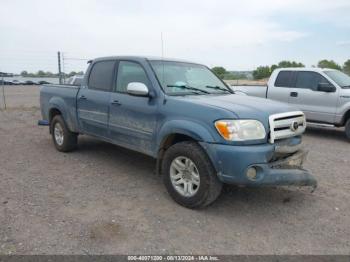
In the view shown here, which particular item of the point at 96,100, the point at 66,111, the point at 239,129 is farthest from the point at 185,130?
the point at 66,111

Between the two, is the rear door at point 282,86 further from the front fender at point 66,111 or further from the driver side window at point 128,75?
the front fender at point 66,111

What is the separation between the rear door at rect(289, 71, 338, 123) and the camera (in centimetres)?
895

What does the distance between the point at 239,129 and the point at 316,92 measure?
6.27 metres

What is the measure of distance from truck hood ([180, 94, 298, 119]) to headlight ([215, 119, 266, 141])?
0.27 ft

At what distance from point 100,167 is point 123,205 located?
1.76 metres

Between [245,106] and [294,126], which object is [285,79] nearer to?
[294,126]

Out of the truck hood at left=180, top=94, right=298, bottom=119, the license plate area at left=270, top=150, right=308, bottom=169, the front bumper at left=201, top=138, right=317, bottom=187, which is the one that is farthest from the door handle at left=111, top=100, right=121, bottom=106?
the license plate area at left=270, top=150, right=308, bottom=169

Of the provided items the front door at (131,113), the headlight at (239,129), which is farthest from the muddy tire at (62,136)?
the headlight at (239,129)

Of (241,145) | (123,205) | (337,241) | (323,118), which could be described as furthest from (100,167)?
(323,118)

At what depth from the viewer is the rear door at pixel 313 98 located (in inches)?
352

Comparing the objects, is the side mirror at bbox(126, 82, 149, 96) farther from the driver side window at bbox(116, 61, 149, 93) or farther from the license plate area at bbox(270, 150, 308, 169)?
the license plate area at bbox(270, 150, 308, 169)

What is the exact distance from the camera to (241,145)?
12.4 feet

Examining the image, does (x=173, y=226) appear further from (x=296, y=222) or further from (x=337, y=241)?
(x=337, y=241)

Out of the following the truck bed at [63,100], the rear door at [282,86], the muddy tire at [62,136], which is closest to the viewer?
the truck bed at [63,100]
